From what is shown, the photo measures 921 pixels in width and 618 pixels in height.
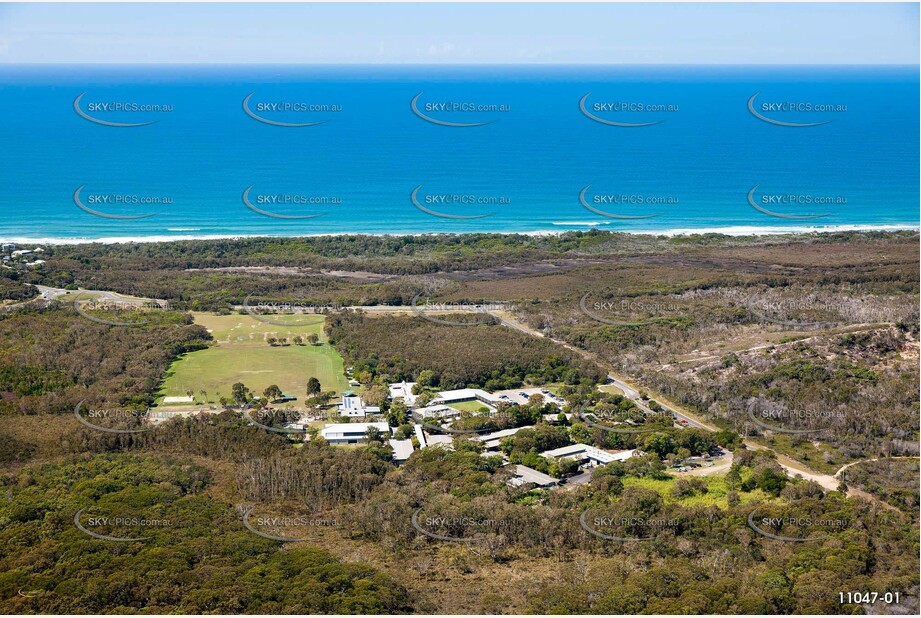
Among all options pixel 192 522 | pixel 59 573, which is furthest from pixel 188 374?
pixel 59 573

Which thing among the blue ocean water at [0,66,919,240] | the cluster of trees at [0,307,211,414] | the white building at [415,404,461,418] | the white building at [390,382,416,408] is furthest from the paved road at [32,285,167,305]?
the white building at [415,404,461,418]

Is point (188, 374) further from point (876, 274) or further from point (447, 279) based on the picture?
point (876, 274)

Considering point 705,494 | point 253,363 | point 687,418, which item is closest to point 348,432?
point 253,363

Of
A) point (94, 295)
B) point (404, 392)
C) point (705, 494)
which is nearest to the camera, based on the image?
point (705, 494)

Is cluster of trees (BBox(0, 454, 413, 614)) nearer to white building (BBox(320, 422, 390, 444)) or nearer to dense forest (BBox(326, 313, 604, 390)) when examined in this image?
white building (BBox(320, 422, 390, 444))

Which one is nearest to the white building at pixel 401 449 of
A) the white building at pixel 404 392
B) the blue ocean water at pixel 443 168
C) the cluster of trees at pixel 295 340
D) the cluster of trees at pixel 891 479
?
the white building at pixel 404 392

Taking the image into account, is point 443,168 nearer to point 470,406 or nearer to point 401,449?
point 470,406

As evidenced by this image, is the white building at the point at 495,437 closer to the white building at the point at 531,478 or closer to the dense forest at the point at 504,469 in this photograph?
the dense forest at the point at 504,469
